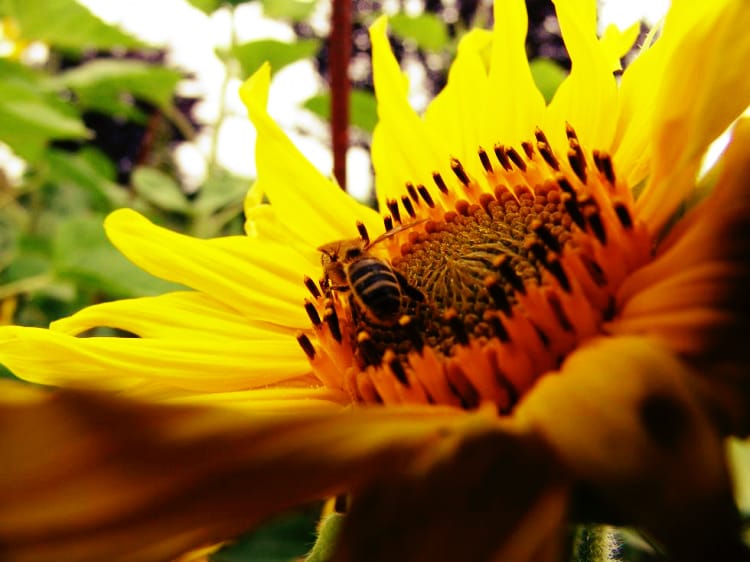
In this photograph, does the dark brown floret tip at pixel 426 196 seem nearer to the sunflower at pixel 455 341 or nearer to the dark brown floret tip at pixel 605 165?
the sunflower at pixel 455 341

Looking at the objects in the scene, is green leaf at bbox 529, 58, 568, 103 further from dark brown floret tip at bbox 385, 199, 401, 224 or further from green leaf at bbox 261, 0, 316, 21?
dark brown floret tip at bbox 385, 199, 401, 224

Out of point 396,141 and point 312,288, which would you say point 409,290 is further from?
point 396,141

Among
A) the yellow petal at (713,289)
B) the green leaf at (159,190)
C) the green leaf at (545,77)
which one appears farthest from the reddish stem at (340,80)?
the green leaf at (159,190)

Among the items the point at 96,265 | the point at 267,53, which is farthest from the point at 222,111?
the point at 96,265

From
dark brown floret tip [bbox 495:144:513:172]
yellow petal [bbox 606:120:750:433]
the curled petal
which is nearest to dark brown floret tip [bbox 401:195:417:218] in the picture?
dark brown floret tip [bbox 495:144:513:172]

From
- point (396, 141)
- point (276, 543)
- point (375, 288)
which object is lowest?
point (276, 543)

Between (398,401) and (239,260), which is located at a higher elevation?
(239,260)

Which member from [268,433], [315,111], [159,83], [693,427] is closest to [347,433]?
[268,433]

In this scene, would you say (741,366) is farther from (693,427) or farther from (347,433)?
(347,433)
